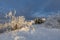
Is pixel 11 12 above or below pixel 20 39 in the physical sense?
above

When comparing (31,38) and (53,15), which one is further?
(53,15)

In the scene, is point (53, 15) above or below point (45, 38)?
above

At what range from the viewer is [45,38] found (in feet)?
6.36

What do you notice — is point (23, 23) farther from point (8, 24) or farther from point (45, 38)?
point (45, 38)

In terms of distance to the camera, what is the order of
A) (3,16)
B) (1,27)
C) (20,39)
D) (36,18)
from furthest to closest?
(36,18), (3,16), (1,27), (20,39)

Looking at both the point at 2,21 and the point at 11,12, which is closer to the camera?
the point at 11,12

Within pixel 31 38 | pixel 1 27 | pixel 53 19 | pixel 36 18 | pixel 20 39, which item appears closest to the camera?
pixel 20 39

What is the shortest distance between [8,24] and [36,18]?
1.73 m

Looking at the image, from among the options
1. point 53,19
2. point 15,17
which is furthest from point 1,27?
point 53,19

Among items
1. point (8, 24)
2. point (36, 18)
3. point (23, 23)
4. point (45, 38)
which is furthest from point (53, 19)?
point (45, 38)

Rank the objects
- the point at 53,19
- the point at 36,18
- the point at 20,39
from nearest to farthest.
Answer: the point at 20,39
the point at 53,19
the point at 36,18

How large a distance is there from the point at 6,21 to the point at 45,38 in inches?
55.5

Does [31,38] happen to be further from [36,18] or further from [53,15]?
[36,18]

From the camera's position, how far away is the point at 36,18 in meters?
4.63
